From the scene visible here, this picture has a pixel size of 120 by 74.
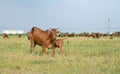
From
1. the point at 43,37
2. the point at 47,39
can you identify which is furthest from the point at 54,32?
the point at 43,37

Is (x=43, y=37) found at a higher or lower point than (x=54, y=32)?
lower

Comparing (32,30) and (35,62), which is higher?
(32,30)

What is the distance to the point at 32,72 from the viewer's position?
40.4 ft

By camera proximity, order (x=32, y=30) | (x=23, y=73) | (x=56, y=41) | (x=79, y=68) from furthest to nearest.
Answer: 1. (x=32, y=30)
2. (x=56, y=41)
3. (x=79, y=68)
4. (x=23, y=73)

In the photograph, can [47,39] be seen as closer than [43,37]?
Yes

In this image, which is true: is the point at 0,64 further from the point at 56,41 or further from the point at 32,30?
the point at 32,30

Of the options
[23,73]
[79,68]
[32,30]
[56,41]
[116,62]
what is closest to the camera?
[23,73]

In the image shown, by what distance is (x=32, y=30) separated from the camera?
22281 mm

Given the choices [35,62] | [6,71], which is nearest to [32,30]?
[35,62]

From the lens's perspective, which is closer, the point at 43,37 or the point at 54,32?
the point at 54,32

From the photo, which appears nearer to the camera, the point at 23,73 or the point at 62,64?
Answer: the point at 23,73

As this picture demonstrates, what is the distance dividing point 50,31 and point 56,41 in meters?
0.72

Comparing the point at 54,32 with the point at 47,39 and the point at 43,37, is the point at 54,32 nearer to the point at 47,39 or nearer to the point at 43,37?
the point at 47,39

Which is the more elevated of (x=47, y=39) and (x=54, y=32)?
(x=54, y=32)
